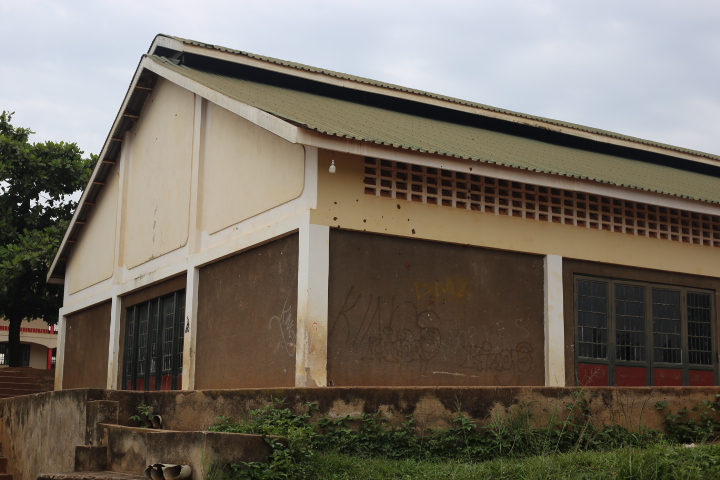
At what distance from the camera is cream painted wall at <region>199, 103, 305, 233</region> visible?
42.0ft

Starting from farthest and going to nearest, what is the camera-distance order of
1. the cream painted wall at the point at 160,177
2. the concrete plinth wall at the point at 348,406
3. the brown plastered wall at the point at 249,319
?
1. the cream painted wall at the point at 160,177
2. the brown plastered wall at the point at 249,319
3. the concrete plinth wall at the point at 348,406

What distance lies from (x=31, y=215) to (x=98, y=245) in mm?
6131

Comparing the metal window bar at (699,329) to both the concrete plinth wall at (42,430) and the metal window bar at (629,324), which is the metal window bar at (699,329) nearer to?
the metal window bar at (629,324)

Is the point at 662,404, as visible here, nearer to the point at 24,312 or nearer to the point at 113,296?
the point at 113,296

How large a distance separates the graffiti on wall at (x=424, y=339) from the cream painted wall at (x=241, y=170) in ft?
6.31

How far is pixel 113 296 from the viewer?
61.5 ft

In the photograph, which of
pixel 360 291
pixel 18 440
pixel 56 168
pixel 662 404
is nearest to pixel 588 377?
pixel 662 404

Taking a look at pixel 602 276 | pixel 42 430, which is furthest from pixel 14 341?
pixel 602 276

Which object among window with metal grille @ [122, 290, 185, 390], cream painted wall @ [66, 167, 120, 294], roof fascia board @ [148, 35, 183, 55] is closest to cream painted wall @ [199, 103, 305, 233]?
roof fascia board @ [148, 35, 183, 55]

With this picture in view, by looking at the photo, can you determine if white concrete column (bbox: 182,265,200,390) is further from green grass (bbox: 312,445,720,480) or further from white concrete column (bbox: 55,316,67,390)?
white concrete column (bbox: 55,316,67,390)

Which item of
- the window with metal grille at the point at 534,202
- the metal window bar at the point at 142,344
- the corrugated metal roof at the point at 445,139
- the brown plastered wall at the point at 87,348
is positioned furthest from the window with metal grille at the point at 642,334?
the brown plastered wall at the point at 87,348

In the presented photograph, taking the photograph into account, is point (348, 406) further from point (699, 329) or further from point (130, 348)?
point (130, 348)

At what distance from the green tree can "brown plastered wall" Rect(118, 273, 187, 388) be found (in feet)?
21.8

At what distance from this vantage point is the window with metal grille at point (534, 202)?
12734 mm
